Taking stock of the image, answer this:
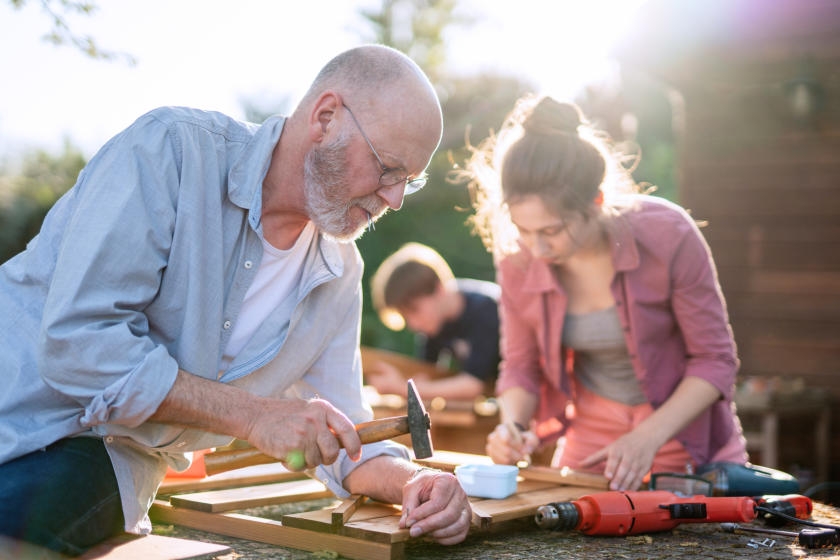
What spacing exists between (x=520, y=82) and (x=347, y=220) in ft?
55.3

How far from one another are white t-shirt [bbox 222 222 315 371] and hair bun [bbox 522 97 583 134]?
1013 mm

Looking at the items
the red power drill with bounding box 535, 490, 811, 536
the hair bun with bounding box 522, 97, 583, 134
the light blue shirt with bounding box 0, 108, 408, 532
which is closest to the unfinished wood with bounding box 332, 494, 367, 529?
the light blue shirt with bounding box 0, 108, 408, 532

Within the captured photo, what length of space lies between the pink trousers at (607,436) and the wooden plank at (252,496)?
1047 mm

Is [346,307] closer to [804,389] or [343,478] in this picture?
[343,478]

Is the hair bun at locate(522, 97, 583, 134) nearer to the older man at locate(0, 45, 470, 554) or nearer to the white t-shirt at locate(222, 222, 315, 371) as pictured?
the older man at locate(0, 45, 470, 554)

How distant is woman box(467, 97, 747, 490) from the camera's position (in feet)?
9.93

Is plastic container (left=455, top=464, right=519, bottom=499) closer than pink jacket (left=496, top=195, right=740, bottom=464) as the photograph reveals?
Yes

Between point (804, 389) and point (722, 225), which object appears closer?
point (804, 389)

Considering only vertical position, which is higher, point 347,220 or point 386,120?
point 386,120

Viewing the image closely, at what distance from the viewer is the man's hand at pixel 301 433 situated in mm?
2041

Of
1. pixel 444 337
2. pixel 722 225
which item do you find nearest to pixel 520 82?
pixel 722 225

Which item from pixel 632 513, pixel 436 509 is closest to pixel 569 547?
pixel 632 513

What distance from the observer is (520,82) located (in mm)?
18672

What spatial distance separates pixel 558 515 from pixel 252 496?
0.92 m
